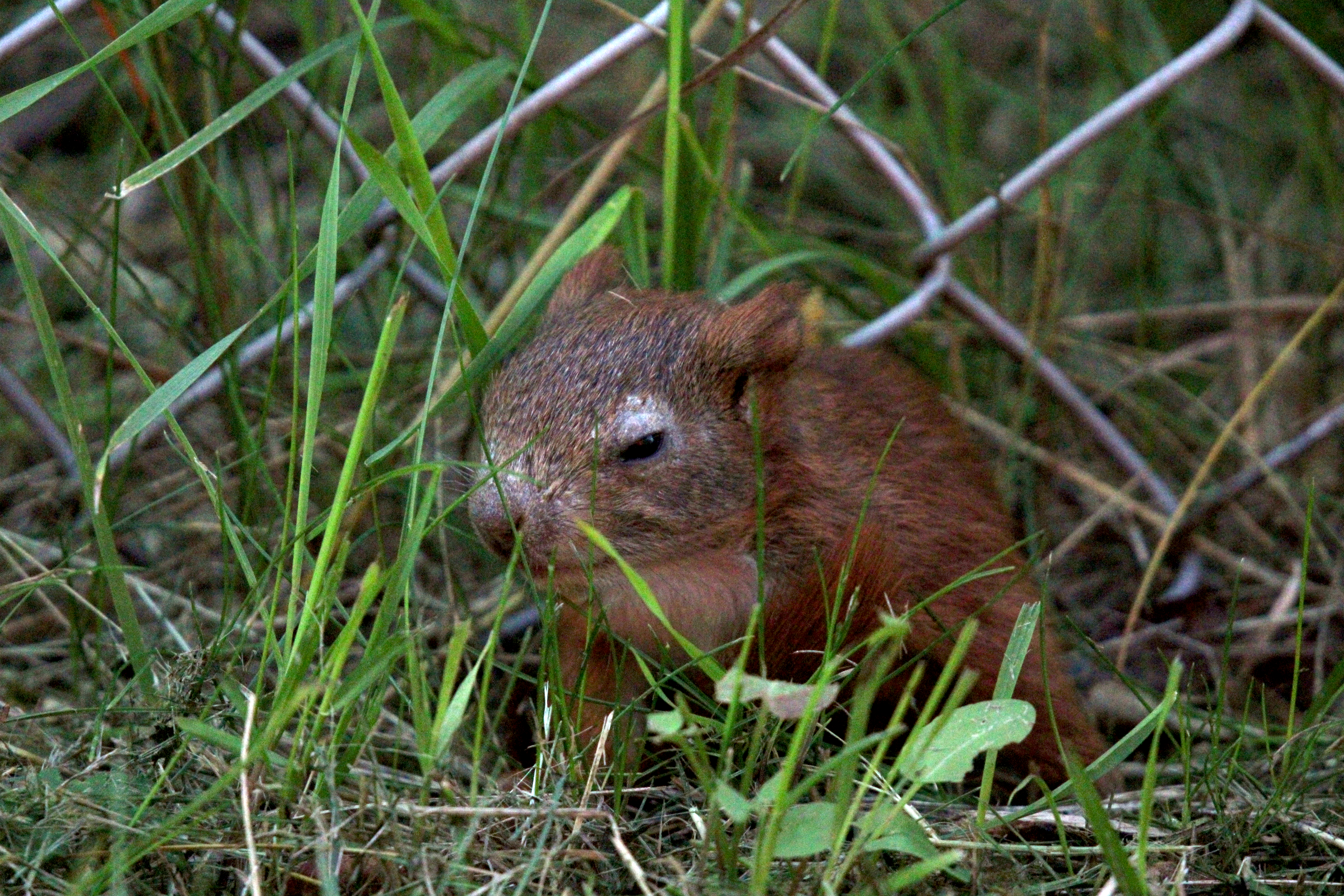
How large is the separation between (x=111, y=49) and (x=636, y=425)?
3.68ft

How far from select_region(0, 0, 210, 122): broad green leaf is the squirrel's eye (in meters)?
1.10

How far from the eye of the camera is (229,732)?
1.99m

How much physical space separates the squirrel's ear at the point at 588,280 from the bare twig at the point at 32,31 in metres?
1.14

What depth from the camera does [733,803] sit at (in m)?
1.75

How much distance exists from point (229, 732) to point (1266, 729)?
5.89ft

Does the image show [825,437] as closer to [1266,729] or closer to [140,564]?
[1266,729]

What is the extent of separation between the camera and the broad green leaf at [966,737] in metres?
1.89

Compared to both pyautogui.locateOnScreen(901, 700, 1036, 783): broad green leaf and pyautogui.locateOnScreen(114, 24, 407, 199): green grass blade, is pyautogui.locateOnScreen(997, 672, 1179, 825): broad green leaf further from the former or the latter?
pyautogui.locateOnScreen(114, 24, 407, 199): green grass blade

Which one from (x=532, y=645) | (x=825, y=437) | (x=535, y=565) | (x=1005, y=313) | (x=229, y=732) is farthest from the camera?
(x=1005, y=313)

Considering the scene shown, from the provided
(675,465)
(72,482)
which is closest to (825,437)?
(675,465)

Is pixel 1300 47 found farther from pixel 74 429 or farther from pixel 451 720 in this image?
pixel 74 429

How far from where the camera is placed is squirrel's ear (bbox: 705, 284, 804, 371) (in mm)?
2631

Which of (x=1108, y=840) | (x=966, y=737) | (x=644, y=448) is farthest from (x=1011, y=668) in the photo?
(x=644, y=448)

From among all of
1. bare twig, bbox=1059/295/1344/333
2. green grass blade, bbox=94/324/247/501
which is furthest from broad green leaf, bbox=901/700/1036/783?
bare twig, bbox=1059/295/1344/333
